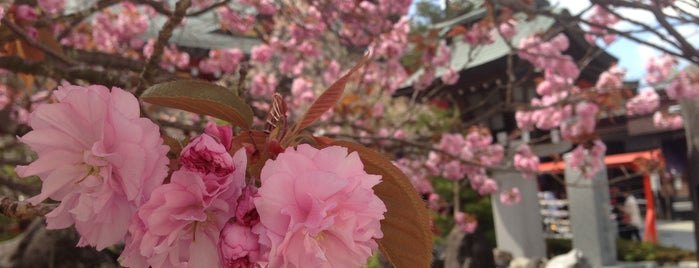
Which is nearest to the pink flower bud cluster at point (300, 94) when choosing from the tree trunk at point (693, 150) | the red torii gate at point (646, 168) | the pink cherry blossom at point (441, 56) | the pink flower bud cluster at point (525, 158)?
the pink cherry blossom at point (441, 56)

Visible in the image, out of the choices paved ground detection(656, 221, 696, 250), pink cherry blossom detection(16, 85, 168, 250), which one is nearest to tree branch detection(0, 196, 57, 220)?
pink cherry blossom detection(16, 85, 168, 250)

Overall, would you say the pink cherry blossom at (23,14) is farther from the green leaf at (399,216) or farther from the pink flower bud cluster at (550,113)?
the pink flower bud cluster at (550,113)

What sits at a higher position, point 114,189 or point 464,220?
point 114,189

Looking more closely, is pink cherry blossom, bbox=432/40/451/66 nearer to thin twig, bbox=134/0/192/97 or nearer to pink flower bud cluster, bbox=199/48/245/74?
pink flower bud cluster, bbox=199/48/245/74

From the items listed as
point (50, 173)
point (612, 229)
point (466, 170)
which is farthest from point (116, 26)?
point (612, 229)

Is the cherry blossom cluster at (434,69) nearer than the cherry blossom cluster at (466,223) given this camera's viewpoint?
Yes

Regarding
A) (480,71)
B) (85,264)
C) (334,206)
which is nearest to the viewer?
(334,206)

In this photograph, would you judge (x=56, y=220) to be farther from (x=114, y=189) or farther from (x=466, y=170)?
(x=466, y=170)
